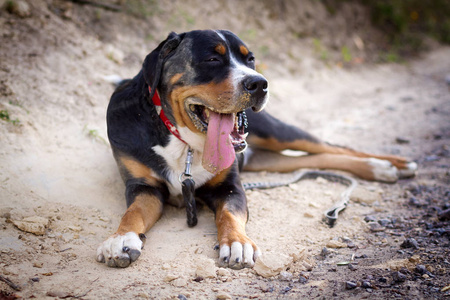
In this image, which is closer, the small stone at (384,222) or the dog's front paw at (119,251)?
the dog's front paw at (119,251)

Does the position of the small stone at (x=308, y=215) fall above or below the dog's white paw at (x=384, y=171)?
above

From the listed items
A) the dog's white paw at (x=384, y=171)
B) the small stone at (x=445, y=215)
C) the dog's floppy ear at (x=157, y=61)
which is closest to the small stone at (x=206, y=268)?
the dog's floppy ear at (x=157, y=61)

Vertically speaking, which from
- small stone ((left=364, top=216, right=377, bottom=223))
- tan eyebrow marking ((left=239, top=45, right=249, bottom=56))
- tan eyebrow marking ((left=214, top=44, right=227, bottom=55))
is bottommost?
small stone ((left=364, top=216, right=377, bottom=223))

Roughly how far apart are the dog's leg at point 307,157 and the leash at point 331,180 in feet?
0.82

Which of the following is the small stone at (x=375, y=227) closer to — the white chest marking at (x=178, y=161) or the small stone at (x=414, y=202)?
the small stone at (x=414, y=202)

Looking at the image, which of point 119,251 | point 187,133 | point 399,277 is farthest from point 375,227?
point 119,251

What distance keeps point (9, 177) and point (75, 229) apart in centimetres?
75

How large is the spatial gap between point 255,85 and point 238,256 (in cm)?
117

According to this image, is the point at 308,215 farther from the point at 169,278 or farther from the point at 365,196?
the point at 169,278

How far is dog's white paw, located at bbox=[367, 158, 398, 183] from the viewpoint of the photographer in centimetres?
435

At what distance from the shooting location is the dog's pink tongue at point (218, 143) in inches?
116

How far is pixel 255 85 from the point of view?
9.57ft

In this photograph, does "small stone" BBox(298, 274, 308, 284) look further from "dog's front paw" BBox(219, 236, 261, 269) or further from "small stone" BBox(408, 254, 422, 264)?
"small stone" BBox(408, 254, 422, 264)

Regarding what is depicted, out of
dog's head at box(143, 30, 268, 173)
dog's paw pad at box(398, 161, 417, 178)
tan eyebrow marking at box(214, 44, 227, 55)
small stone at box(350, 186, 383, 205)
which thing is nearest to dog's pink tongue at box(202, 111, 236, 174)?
dog's head at box(143, 30, 268, 173)
